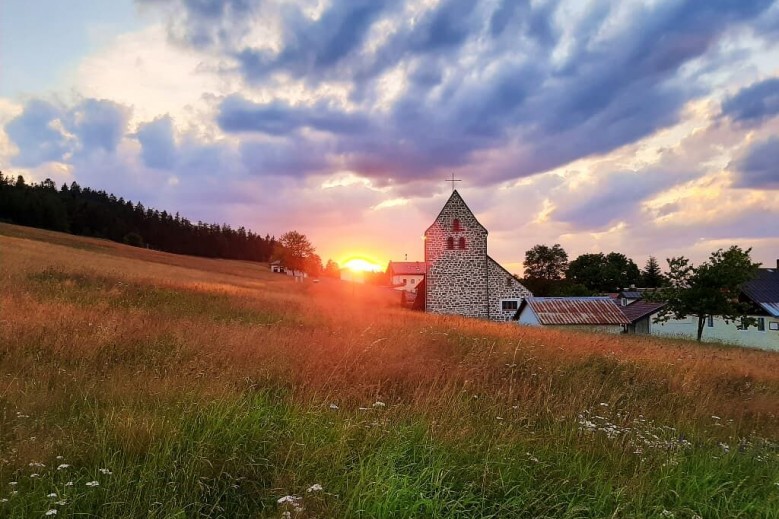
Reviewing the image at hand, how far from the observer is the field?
9.29 ft

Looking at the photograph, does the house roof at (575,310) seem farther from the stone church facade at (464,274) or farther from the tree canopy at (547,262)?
the tree canopy at (547,262)

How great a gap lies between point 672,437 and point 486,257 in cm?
3416

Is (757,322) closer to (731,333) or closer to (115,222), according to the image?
(731,333)

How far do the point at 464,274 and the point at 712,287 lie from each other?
1718 cm

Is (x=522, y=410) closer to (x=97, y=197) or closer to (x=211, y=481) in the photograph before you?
(x=211, y=481)

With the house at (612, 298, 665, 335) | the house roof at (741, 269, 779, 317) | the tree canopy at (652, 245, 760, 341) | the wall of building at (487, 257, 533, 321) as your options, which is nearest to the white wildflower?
the tree canopy at (652, 245, 760, 341)

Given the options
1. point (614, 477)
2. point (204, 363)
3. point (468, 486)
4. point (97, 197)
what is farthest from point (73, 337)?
point (97, 197)

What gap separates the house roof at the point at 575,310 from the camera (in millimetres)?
35594

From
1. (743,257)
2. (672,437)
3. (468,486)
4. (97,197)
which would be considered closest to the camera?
(468,486)

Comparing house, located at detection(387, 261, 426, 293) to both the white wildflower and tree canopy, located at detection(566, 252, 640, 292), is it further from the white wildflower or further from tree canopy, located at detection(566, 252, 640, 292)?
the white wildflower

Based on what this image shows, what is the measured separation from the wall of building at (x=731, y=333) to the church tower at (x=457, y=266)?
1489cm

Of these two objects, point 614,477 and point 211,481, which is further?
point 614,477

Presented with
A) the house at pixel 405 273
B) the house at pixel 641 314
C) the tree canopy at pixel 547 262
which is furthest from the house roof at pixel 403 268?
the house at pixel 641 314

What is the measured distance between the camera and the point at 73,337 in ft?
18.6
